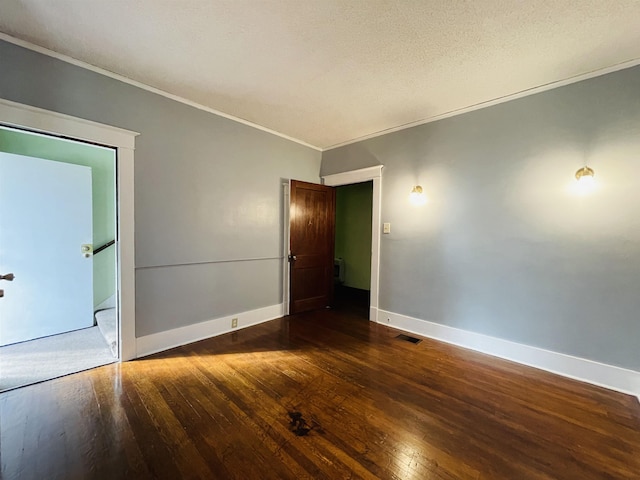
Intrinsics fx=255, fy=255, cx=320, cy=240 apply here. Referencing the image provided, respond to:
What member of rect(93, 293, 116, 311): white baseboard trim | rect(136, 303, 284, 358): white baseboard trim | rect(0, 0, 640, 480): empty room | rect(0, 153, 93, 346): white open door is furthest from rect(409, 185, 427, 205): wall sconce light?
rect(93, 293, 116, 311): white baseboard trim

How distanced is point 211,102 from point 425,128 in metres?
2.57

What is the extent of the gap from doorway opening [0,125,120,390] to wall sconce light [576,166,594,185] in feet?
13.9

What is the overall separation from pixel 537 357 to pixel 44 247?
5.35 metres

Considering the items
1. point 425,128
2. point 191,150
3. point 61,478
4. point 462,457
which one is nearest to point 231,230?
point 191,150

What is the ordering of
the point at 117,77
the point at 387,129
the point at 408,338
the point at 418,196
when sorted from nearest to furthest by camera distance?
the point at 117,77 < the point at 408,338 < the point at 418,196 < the point at 387,129

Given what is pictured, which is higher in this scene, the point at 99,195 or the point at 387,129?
the point at 387,129

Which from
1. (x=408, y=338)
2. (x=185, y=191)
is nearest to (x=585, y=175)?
(x=408, y=338)

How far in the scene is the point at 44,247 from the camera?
2.87 m

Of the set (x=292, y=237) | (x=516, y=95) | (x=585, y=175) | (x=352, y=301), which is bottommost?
(x=352, y=301)

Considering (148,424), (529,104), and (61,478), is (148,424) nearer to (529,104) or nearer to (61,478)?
(61,478)

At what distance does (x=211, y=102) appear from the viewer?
285 centimetres

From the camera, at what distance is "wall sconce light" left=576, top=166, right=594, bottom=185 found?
7.13 ft

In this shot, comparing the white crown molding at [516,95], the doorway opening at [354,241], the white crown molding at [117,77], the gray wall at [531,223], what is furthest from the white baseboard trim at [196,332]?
the white crown molding at [516,95]

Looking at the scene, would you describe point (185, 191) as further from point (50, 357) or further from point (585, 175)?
point (585, 175)
